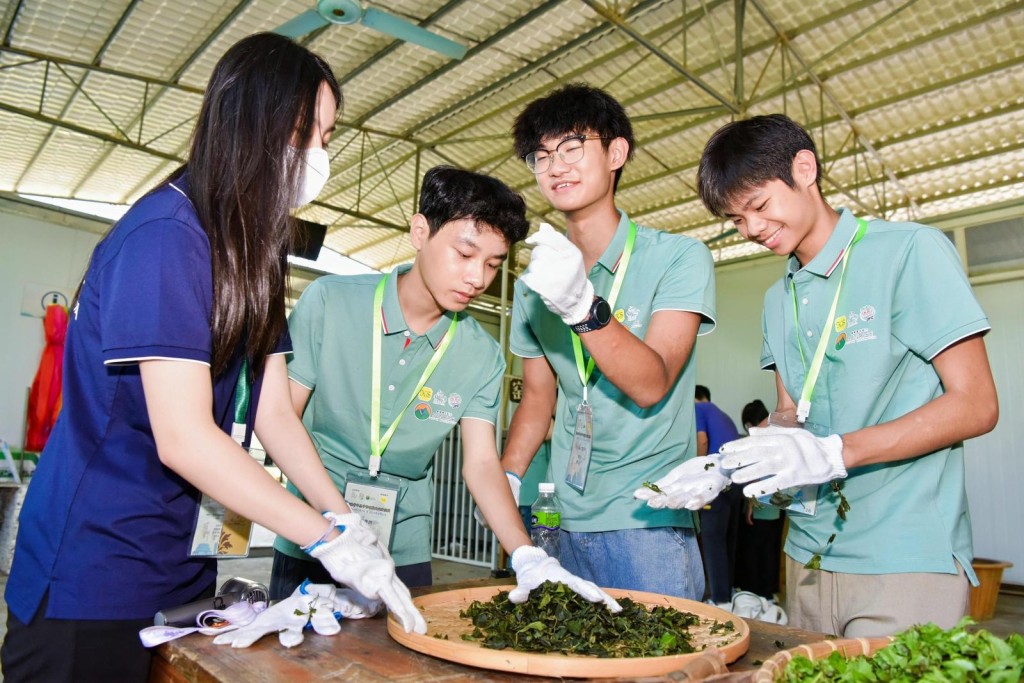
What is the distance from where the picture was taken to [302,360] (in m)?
1.77

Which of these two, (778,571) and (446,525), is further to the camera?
(446,525)

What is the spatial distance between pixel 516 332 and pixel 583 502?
49 centimetres

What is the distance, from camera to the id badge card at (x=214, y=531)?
111 centimetres

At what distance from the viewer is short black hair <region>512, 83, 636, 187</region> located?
1.71 metres

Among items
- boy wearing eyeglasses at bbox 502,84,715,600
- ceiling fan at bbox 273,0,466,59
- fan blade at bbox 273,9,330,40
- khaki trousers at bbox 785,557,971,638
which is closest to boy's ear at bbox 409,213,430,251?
boy wearing eyeglasses at bbox 502,84,715,600

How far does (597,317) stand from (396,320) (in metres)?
0.66

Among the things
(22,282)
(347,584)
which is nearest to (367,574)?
(347,584)

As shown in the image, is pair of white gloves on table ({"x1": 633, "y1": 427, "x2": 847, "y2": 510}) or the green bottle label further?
the green bottle label

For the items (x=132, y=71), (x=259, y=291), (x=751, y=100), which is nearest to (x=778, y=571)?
(x=751, y=100)

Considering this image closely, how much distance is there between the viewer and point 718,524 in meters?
4.78

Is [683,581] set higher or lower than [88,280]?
lower

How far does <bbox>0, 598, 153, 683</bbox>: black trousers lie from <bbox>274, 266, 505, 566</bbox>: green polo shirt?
708mm

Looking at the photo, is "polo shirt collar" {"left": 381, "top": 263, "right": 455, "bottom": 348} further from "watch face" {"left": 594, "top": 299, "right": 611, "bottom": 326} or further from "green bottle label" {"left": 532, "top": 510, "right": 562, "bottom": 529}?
"watch face" {"left": 594, "top": 299, "right": 611, "bottom": 326}

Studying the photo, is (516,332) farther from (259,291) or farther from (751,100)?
(751,100)
